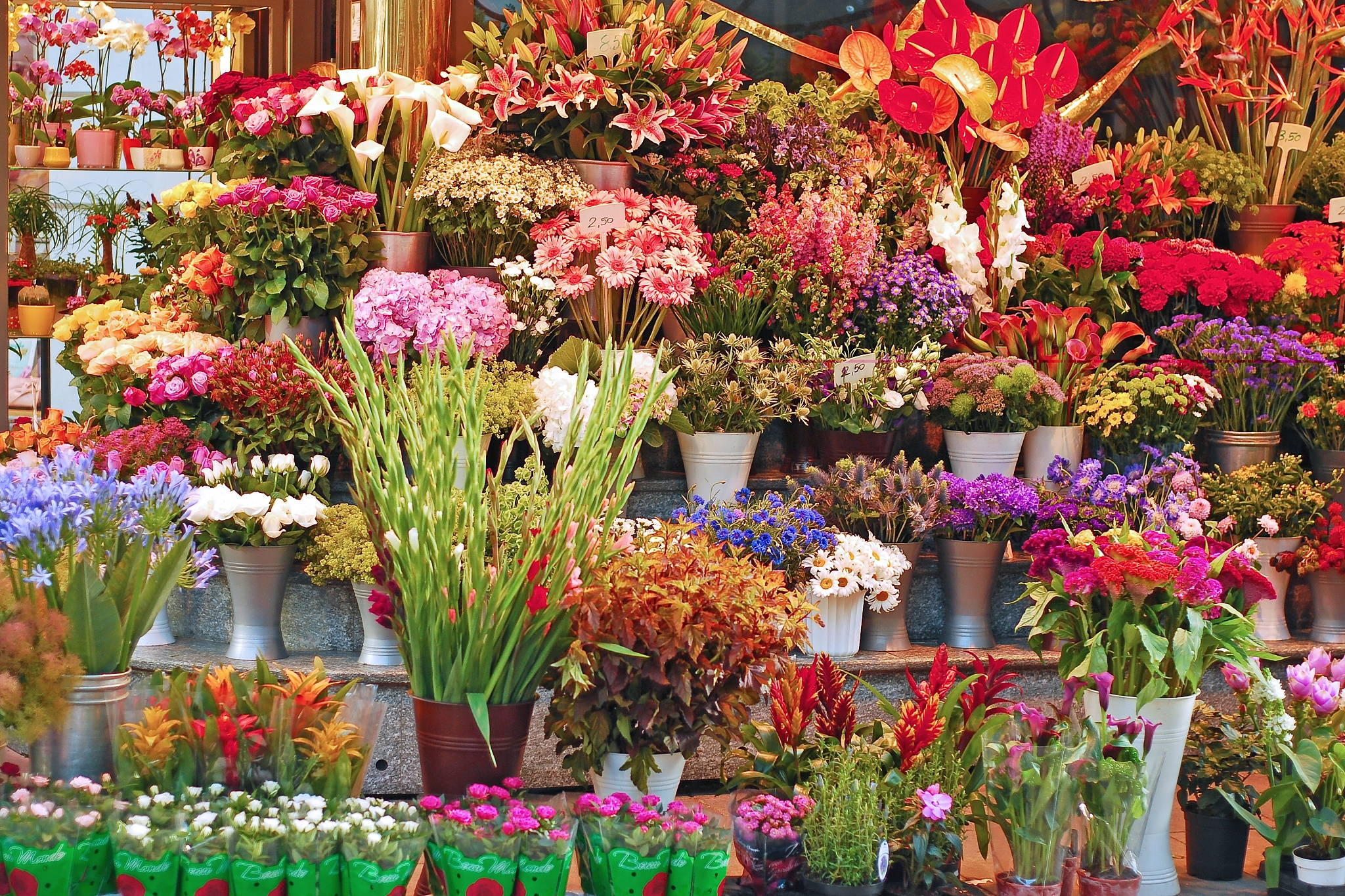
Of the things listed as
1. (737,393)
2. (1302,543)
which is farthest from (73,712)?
(1302,543)

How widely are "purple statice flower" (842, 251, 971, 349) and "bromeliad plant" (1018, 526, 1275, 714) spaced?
1.50 metres

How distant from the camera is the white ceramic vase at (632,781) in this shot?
2.42 m

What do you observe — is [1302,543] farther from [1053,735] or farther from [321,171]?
[321,171]

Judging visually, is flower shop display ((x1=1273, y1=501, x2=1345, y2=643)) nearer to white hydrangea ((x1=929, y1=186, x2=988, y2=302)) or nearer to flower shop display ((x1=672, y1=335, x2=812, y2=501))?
white hydrangea ((x1=929, y1=186, x2=988, y2=302))

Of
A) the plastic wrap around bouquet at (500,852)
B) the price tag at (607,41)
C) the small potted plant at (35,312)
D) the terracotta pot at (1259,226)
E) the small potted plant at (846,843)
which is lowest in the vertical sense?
the small potted plant at (846,843)

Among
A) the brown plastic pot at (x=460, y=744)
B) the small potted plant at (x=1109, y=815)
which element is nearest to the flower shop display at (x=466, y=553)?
the brown plastic pot at (x=460, y=744)

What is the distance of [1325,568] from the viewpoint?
152 inches

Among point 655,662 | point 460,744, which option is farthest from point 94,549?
point 655,662

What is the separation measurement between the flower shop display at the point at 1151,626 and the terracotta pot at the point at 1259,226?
2561 mm

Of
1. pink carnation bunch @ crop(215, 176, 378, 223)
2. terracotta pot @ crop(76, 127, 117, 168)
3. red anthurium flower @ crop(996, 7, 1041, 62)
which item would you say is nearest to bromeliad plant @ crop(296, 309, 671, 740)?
pink carnation bunch @ crop(215, 176, 378, 223)

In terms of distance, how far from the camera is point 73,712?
2.03 meters

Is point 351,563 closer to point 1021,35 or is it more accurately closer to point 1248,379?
point 1248,379

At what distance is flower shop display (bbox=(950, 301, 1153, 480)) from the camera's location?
13.4ft

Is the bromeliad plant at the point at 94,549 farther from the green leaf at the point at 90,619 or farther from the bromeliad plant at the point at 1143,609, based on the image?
the bromeliad plant at the point at 1143,609
